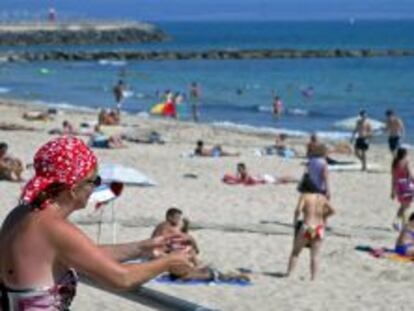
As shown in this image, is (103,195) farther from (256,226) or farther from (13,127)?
(13,127)

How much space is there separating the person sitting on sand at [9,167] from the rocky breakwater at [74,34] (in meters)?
101

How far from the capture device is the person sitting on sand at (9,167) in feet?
55.8

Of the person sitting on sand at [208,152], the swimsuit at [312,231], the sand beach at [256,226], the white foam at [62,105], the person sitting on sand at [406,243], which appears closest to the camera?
the sand beach at [256,226]

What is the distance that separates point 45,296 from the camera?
304cm

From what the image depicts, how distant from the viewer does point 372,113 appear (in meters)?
46.2

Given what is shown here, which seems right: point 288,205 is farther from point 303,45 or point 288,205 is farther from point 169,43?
point 169,43

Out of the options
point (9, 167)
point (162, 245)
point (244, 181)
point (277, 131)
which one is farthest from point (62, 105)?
point (162, 245)

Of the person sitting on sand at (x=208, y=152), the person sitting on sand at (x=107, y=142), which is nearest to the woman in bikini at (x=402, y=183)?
the person sitting on sand at (x=208, y=152)

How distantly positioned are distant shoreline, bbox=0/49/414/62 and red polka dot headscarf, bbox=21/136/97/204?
273 ft

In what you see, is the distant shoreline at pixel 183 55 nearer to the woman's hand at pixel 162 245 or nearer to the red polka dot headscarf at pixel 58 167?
the woman's hand at pixel 162 245

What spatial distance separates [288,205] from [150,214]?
2.46 meters

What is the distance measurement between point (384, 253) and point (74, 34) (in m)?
114

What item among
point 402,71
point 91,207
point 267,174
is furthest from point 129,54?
point 91,207

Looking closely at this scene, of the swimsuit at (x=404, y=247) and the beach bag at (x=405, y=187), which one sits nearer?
the swimsuit at (x=404, y=247)
